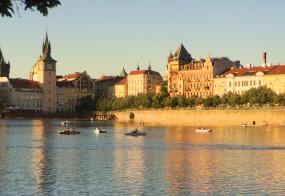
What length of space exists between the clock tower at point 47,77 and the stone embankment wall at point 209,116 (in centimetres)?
4725

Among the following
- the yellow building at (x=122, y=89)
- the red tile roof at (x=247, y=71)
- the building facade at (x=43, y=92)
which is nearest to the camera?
the red tile roof at (x=247, y=71)

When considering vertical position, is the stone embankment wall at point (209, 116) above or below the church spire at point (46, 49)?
below

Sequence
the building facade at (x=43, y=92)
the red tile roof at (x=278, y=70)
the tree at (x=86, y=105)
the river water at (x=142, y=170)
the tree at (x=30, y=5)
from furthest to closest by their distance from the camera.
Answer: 1. the building facade at (x=43, y=92)
2. the tree at (x=86, y=105)
3. the red tile roof at (x=278, y=70)
4. the river water at (x=142, y=170)
5. the tree at (x=30, y=5)

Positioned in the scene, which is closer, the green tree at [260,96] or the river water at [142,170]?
the river water at [142,170]

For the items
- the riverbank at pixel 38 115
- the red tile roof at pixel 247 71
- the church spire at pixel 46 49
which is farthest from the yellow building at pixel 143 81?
the red tile roof at pixel 247 71

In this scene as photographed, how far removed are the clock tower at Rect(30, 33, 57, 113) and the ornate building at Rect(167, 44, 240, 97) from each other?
1575 inches

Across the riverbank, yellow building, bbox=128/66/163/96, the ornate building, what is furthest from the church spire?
the ornate building

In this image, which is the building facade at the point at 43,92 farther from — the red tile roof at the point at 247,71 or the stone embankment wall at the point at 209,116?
the red tile roof at the point at 247,71

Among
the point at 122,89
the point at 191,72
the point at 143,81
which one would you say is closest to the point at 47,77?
the point at 122,89

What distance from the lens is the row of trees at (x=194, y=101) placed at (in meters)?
118

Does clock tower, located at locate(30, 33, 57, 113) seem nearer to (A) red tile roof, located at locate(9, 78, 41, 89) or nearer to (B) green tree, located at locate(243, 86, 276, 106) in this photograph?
(A) red tile roof, located at locate(9, 78, 41, 89)

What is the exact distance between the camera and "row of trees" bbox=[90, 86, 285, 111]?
11762cm

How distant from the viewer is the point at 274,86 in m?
135

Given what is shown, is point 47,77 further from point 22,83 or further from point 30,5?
point 30,5
